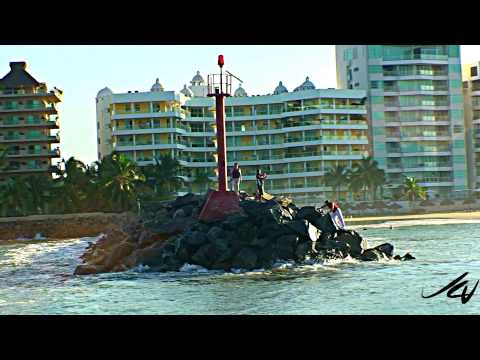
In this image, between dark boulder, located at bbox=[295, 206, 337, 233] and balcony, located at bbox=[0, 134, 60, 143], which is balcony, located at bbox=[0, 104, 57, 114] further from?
dark boulder, located at bbox=[295, 206, 337, 233]

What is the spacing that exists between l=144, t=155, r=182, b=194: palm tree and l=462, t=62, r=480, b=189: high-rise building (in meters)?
17.5

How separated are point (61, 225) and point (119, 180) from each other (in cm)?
311

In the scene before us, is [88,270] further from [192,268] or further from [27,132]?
[27,132]

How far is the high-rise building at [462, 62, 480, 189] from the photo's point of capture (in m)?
35.7

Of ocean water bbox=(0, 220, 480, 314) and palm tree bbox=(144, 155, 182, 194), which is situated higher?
palm tree bbox=(144, 155, 182, 194)

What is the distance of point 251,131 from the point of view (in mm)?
29531

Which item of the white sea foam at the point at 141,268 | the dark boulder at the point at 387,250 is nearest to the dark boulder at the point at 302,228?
the dark boulder at the point at 387,250

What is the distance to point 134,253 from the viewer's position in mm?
12000

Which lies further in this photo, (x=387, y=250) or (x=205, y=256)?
(x=387, y=250)

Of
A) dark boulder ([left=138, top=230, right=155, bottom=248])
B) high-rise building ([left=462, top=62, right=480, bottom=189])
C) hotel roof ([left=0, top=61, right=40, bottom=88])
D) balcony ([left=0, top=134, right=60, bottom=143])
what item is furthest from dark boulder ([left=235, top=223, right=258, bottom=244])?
high-rise building ([left=462, top=62, right=480, bottom=189])

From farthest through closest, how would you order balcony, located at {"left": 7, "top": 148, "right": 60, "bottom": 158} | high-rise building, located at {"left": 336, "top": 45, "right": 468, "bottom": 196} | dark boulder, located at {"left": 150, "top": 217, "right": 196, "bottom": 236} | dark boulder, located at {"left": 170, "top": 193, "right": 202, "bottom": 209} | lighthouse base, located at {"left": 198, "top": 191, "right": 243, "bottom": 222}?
1. high-rise building, located at {"left": 336, "top": 45, "right": 468, "bottom": 196}
2. balcony, located at {"left": 7, "top": 148, "right": 60, "bottom": 158}
3. dark boulder, located at {"left": 170, "top": 193, "right": 202, "bottom": 209}
4. dark boulder, located at {"left": 150, "top": 217, "right": 196, "bottom": 236}
5. lighthouse base, located at {"left": 198, "top": 191, "right": 243, "bottom": 222}

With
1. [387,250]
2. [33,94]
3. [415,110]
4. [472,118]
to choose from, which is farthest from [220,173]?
[472,118]

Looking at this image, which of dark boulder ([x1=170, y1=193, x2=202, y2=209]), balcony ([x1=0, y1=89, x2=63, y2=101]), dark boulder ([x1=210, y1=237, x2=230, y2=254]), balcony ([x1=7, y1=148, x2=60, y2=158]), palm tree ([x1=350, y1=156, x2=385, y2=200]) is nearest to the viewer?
dark boulder ([x1=210, y1=237, x2=230, y2=254])

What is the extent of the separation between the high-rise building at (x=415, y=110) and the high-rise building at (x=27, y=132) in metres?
17.0
